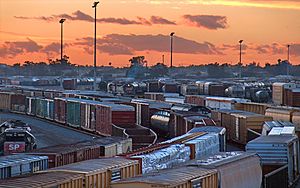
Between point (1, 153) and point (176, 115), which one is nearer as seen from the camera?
point (1, 153)

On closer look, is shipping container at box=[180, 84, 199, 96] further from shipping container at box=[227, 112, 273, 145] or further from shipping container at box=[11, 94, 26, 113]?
shipping container at box=[227, 112, 273, 145]

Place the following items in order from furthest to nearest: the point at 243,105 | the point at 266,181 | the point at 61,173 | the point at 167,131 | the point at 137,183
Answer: the point at 243,105
the point at 167,131
the point at 266,181
the point at 61,173
the point at 137,183

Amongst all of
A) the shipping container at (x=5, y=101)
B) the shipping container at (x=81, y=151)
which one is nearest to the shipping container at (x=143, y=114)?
the shipping container at (x=81, y=151)

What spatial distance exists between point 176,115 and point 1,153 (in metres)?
19.3

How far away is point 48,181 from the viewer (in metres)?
19.5

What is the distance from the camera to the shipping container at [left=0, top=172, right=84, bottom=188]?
1869 cm

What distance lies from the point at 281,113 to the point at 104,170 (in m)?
41.7

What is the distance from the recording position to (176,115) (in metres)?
55.9

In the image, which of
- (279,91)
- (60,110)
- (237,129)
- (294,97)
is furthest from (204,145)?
(279,91)

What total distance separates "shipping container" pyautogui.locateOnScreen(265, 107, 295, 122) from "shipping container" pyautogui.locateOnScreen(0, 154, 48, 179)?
36.5 metres

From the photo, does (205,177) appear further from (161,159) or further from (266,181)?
(266,181)

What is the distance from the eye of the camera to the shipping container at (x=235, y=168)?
24984 mm

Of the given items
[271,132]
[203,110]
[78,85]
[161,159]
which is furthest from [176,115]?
[78,85]

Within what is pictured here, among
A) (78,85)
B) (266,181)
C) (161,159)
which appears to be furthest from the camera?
(78,85)
